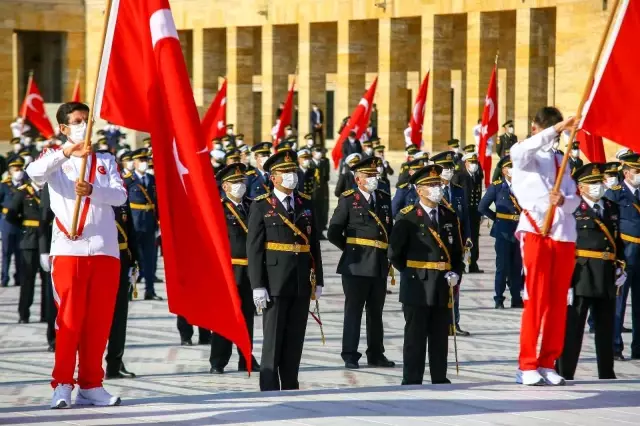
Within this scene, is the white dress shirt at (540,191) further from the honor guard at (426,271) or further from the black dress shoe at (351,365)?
the black dress shoe at (351,365)

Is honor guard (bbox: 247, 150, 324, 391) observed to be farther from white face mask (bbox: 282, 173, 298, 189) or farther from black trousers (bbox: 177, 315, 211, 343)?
black trousers (bbox: 177, 315, 211, 343)

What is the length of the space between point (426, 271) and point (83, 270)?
3014 mm

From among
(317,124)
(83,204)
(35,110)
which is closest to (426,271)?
(83,204)

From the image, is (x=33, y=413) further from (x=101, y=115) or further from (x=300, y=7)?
(x=300, y=7)

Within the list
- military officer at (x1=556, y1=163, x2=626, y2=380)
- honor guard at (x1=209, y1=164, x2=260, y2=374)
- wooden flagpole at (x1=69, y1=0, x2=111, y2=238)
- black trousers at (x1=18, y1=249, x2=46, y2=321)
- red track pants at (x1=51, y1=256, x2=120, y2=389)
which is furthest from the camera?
black trousers at (x1=18, y1=249, x2=46, y2=321)

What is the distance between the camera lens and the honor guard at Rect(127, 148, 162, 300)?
17375 millimetres

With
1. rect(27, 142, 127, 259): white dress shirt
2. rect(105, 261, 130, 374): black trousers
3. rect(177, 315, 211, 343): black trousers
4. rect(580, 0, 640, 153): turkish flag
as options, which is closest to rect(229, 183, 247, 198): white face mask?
rect(105, 261, 130, 374): black trousers

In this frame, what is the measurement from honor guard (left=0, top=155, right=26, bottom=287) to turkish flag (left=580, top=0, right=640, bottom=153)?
9105 millimetres

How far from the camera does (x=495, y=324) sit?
49.9ft

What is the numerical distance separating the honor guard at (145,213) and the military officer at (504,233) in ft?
12.8

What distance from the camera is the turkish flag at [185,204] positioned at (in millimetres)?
8406

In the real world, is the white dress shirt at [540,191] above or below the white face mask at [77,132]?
below

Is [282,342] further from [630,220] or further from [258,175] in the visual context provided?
[258,175]

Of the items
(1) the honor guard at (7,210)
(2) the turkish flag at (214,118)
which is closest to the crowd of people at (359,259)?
(1) the honor guard at (7,210)
